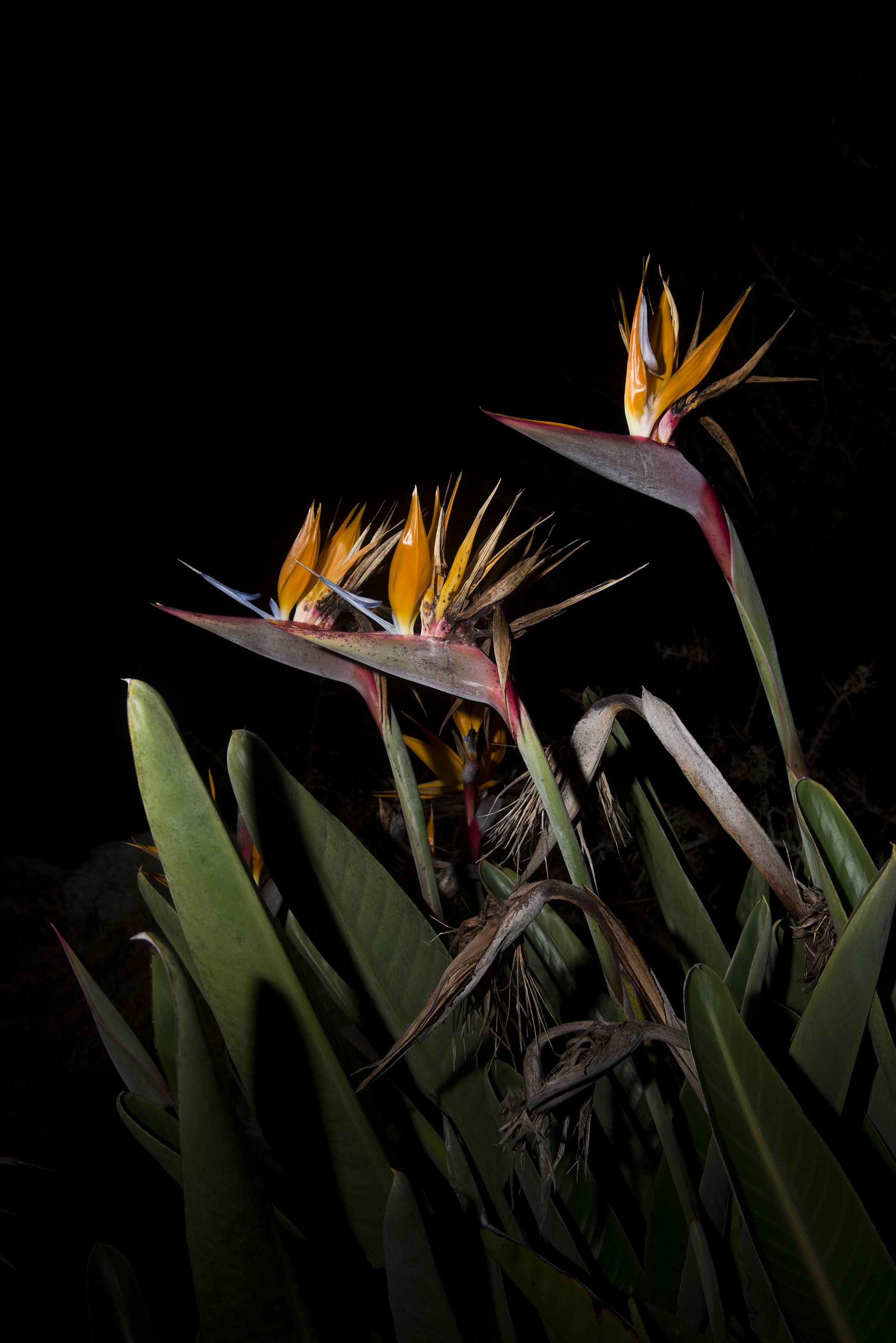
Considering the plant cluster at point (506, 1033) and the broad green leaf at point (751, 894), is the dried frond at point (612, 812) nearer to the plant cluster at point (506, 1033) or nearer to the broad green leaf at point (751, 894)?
the plant cluster at point (506, 1033)

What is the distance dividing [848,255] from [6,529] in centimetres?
115

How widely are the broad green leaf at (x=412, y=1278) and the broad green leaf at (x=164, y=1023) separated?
20cm

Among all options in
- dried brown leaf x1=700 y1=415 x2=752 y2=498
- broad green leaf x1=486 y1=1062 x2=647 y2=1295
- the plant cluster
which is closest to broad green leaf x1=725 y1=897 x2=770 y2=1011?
the plant cluster

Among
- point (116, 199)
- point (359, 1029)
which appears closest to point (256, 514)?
point (116, 199)

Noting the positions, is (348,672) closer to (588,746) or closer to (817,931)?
(588,746)

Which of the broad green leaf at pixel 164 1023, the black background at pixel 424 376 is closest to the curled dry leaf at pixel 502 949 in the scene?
the broad green leaf at pixel 164 1023

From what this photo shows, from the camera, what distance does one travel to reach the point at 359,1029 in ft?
1.30

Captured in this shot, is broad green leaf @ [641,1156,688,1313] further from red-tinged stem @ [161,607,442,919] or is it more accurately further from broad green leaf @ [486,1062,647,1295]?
red-tinged stem @ [161,607,442,919]

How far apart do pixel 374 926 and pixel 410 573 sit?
0.17 metres

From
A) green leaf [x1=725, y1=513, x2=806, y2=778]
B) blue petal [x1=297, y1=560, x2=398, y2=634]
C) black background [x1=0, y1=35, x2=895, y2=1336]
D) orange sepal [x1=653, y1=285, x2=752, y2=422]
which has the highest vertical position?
black background [x1=0, y1=35, x2=895, y2=1336]

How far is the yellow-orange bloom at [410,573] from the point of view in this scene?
294 mm

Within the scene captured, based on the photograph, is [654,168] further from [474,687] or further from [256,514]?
[474,687]

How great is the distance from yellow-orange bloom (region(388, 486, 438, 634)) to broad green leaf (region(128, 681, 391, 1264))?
10 cm

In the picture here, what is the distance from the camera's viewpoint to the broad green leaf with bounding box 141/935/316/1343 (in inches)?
6.9
